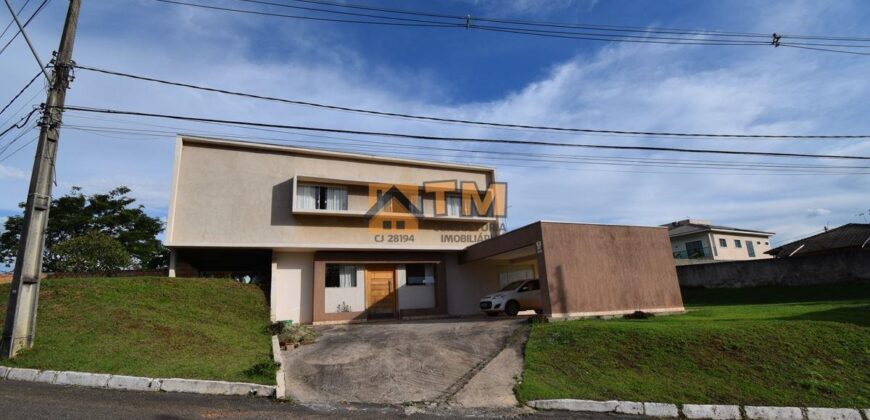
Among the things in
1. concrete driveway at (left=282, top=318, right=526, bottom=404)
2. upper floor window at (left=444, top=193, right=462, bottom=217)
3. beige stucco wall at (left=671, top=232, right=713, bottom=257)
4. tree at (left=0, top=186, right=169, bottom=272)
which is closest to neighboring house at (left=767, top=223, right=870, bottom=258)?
beige stucco wall at (left=671, top=232, right=713, bottom=257)

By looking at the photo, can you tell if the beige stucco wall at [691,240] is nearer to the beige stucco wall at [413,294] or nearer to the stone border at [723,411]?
the beige stucco wall at [413,294]

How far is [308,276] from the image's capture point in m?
17.9

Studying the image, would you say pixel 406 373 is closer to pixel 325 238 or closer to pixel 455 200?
pixel 325 238

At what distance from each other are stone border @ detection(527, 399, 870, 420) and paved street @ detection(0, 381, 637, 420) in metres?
0.22

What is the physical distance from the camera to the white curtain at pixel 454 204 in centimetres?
2075

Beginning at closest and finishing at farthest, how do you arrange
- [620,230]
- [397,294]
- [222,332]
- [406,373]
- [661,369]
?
[661,369]
[406,373]
[222,332]
[620,230]
[397,294]

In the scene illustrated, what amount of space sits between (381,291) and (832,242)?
27.1 metres

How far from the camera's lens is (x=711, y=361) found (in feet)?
28.2

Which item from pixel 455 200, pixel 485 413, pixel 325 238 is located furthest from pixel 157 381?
pixel 455 200

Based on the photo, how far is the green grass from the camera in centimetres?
842

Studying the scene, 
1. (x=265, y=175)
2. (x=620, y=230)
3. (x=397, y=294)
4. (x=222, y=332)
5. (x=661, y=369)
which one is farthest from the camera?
(x=397, y=294)

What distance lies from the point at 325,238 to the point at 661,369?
1279 cm
